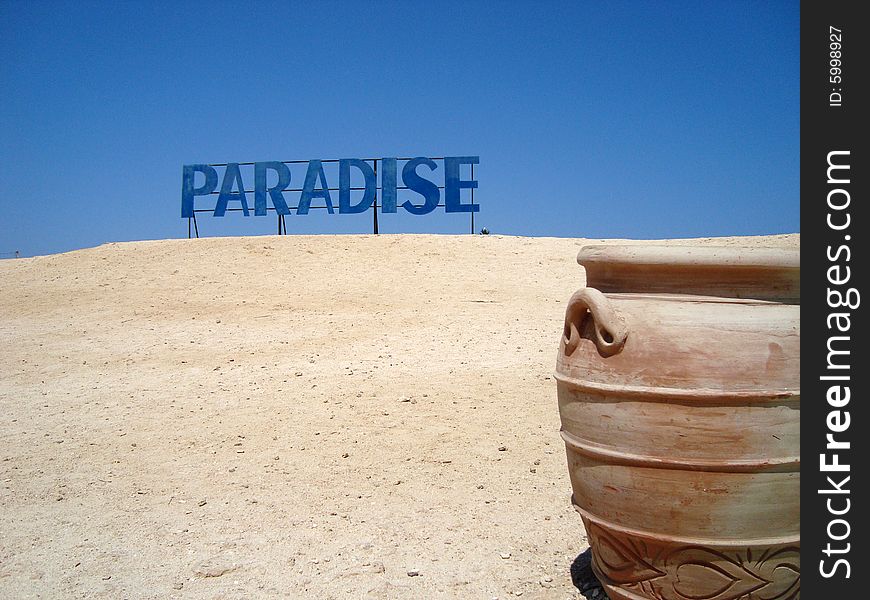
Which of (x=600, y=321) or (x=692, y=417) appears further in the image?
(x=600, y=321)

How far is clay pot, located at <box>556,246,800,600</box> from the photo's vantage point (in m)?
2.84

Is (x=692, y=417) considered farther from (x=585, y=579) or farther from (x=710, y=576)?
(x=585, y=579)

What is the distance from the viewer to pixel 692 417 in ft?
9.43

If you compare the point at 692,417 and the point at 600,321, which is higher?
the point at 600,321

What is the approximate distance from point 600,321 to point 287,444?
4.02m

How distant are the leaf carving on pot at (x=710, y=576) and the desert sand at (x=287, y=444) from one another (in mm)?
809

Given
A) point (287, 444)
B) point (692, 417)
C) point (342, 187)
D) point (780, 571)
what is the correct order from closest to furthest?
point (692, 417)
point (780, 571)
point (287, 444)
point (342, 187)

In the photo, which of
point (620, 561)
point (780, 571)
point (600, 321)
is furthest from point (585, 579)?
point (600, 321)

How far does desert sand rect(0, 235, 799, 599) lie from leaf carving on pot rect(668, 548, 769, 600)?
2.65 ft

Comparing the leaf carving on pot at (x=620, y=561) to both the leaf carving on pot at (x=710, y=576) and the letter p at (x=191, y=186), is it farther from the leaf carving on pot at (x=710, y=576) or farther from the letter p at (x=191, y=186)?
the letter p at (x=191, y=186)

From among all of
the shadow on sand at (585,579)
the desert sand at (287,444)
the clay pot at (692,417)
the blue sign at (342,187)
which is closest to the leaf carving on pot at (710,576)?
the clay pot at (692,417)

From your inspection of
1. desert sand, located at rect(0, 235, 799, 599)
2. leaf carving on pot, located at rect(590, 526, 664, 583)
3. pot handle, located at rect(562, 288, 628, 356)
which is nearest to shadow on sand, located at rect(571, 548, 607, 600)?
desert sand, located at rect(0, 235, 799, 599)

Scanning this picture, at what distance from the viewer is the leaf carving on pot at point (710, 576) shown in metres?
3.00

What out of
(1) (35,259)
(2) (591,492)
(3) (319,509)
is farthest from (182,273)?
(2) (591,492)
